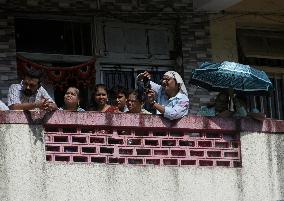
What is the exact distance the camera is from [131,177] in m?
11.6

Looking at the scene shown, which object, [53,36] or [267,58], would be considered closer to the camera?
[53,36]

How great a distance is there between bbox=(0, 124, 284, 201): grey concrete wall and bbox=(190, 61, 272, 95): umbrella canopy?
25.2 inches

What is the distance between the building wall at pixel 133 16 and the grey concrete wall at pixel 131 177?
8.74ft

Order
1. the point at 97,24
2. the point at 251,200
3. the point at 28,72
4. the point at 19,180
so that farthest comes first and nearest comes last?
1. the point at 97,24
2. the point at 28,72
3. the point at 251,200
4. the point at 19,180

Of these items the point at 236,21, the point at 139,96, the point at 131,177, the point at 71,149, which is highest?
the point at 236,21

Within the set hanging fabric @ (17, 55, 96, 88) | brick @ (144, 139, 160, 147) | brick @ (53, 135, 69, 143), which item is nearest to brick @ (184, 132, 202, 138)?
brick @ (144, 139, 160, 147)

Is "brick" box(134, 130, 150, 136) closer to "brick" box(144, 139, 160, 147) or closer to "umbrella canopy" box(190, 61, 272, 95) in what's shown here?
"brick" box(144, 139, 160, 147)

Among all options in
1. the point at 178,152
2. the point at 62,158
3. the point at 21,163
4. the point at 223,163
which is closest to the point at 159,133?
the point at 178,152

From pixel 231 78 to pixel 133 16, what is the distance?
2.81m

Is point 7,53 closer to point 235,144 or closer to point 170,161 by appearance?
point 170,161

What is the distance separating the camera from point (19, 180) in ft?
36.1

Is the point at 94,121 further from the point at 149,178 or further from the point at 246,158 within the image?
the point at 246,158

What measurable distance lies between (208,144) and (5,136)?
251cm

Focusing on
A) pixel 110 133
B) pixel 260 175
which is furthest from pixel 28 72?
pixel 260 175
